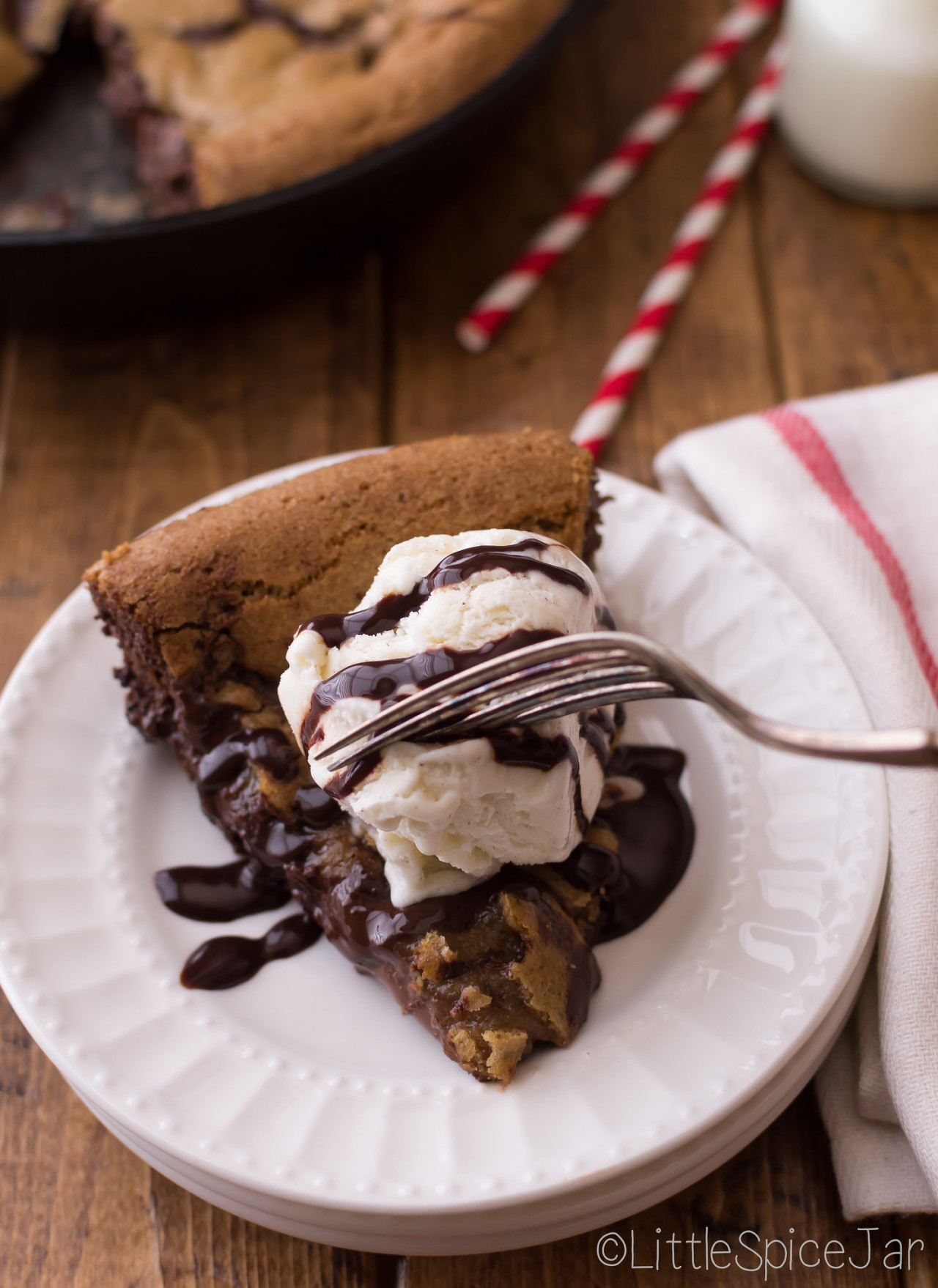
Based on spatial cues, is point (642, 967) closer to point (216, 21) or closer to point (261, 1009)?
point (261, 1009)

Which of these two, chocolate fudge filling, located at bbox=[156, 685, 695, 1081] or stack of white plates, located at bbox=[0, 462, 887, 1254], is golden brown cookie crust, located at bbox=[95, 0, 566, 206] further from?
chocolate fudge filling, located at bbox=[156, 685, 695, 1081]

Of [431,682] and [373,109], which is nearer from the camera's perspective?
[431,682]

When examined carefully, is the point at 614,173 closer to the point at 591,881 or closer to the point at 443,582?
the point at 443,582

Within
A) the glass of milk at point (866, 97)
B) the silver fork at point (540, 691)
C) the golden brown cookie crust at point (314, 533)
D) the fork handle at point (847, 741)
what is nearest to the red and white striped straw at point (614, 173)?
the glass of milk at point (866, 97)

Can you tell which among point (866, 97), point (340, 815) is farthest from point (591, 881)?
point (866, 97)

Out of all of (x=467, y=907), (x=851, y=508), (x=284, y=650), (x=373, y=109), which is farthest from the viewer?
(x=373, y=109)

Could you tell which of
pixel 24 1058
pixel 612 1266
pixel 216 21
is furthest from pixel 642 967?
pixel 216 21

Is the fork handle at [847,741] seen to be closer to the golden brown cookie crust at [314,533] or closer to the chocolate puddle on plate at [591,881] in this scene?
the chocolate puddle on plate at [591,881]

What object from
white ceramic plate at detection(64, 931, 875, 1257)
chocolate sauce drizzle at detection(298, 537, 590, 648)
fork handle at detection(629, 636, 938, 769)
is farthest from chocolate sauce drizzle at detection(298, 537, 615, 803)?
white ceramic plate at detection(64, 931, 875, 1257)
